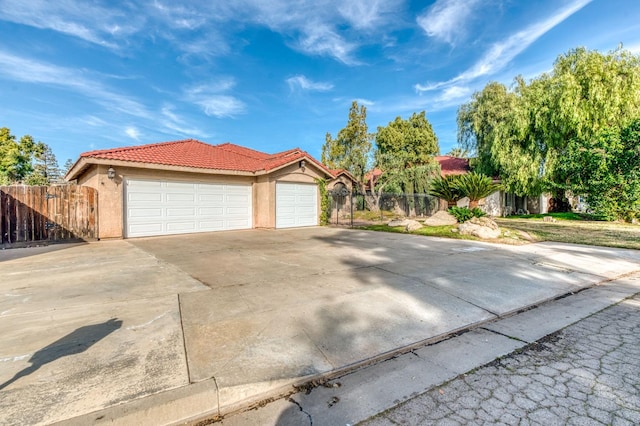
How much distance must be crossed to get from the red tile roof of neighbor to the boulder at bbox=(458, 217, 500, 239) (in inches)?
291

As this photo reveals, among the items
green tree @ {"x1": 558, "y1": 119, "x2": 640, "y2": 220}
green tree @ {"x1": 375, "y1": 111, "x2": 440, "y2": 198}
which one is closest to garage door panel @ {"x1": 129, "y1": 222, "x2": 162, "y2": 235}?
green tree @ {"x1": 375, "y1": 111, "x2": 440, "y2": 198}

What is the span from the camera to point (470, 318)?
3.49 metres

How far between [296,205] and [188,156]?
5.34 m

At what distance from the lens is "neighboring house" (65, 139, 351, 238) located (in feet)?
33.0

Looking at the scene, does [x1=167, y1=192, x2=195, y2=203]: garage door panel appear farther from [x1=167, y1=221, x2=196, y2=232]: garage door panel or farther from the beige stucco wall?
[x1=167, y1=221, x2=196, y2=232]: garage door panel

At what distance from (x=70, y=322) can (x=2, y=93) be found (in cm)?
1813

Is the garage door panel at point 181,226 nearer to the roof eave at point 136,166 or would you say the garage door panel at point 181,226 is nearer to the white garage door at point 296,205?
the roof eave at point 136,166

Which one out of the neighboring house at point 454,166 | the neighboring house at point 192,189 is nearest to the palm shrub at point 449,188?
the neighboring house at point 192,189

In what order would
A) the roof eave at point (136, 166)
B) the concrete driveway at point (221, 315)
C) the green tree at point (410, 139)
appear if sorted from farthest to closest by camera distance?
1. the green tree at point (410, 139)
2. the roof eave at point (136, 166)
3. the concrete driveway at point (221, 315)

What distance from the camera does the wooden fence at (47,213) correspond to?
895 cm

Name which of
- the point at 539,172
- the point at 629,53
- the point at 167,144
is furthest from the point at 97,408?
the point at 629,53

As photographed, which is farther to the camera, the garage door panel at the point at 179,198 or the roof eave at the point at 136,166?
the garage door panel at the point at 179,198

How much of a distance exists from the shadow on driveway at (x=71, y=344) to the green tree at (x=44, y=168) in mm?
33776

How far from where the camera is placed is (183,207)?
11578mm
